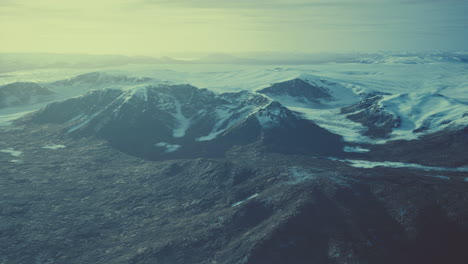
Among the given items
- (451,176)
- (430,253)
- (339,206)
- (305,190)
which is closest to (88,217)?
(305,190)

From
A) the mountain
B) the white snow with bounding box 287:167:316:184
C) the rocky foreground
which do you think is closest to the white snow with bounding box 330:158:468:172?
the mountain

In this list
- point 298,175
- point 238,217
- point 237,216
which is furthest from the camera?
point 298,175

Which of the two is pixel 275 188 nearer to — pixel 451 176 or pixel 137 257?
pixel 137 257

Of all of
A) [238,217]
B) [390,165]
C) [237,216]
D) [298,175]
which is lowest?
[390,165]

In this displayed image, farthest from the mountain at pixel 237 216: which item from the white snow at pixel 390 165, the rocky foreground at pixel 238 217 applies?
the white snow at pixel 390 165

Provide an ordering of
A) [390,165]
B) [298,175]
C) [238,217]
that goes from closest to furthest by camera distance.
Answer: [238,217]
[298,175]
[390,165]

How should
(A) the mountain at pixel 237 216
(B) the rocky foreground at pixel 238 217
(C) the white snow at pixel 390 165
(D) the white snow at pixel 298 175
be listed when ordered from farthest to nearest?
(C) the white snow at pixel 390 165
(D) the white snow at pixel 298 175
(A) the mountain at pixel 237 216
(B) the rocky foreground at pixel 238 217

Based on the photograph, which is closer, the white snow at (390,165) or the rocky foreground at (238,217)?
the rocky foreground at (238,217)

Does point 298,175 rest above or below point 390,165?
above

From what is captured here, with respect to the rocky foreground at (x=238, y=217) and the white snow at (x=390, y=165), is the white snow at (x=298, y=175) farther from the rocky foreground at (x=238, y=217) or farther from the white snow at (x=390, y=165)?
the white snow at (x=390, y=165)

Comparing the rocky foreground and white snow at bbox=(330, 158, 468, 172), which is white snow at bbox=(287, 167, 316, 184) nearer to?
the rocky foreground

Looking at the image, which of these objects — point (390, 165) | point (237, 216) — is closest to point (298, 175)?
point (237, 216)

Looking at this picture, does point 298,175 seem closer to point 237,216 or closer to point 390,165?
point 237,216
